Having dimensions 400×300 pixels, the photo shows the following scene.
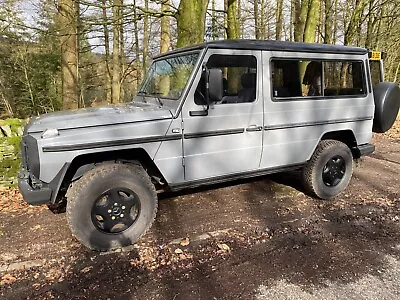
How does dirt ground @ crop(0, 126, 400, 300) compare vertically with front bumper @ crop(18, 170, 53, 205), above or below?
below

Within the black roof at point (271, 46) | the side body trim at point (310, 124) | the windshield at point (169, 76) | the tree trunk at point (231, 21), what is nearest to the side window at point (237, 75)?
the black roof at point (271, 46)

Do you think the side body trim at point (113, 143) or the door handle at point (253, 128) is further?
the door handle at point (253, 128)

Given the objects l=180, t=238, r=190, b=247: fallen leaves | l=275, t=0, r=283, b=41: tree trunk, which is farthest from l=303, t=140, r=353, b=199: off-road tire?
l=275, t=0, r=283, b=41: tree trunk

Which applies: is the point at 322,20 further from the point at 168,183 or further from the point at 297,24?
the point at 168,183

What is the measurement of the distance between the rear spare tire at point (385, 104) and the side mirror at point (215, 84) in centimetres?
302

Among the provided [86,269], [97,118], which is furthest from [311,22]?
[86,269]

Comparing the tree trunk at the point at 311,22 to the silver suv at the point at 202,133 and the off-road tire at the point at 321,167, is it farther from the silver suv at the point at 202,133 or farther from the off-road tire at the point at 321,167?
the off-road tire at the point at 321,167

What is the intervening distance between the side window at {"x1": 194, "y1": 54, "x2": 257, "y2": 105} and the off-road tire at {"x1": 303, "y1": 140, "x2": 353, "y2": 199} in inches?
58.6

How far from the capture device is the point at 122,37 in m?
16.2

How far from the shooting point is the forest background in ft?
27.3

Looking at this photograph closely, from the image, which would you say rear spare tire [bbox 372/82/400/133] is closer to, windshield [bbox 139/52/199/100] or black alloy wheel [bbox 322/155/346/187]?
black alloy wheel [bbox 322/155/346/187]

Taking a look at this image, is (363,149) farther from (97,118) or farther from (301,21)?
(301,21)

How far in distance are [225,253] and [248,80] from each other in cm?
207

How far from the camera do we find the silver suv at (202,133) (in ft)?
11.3
